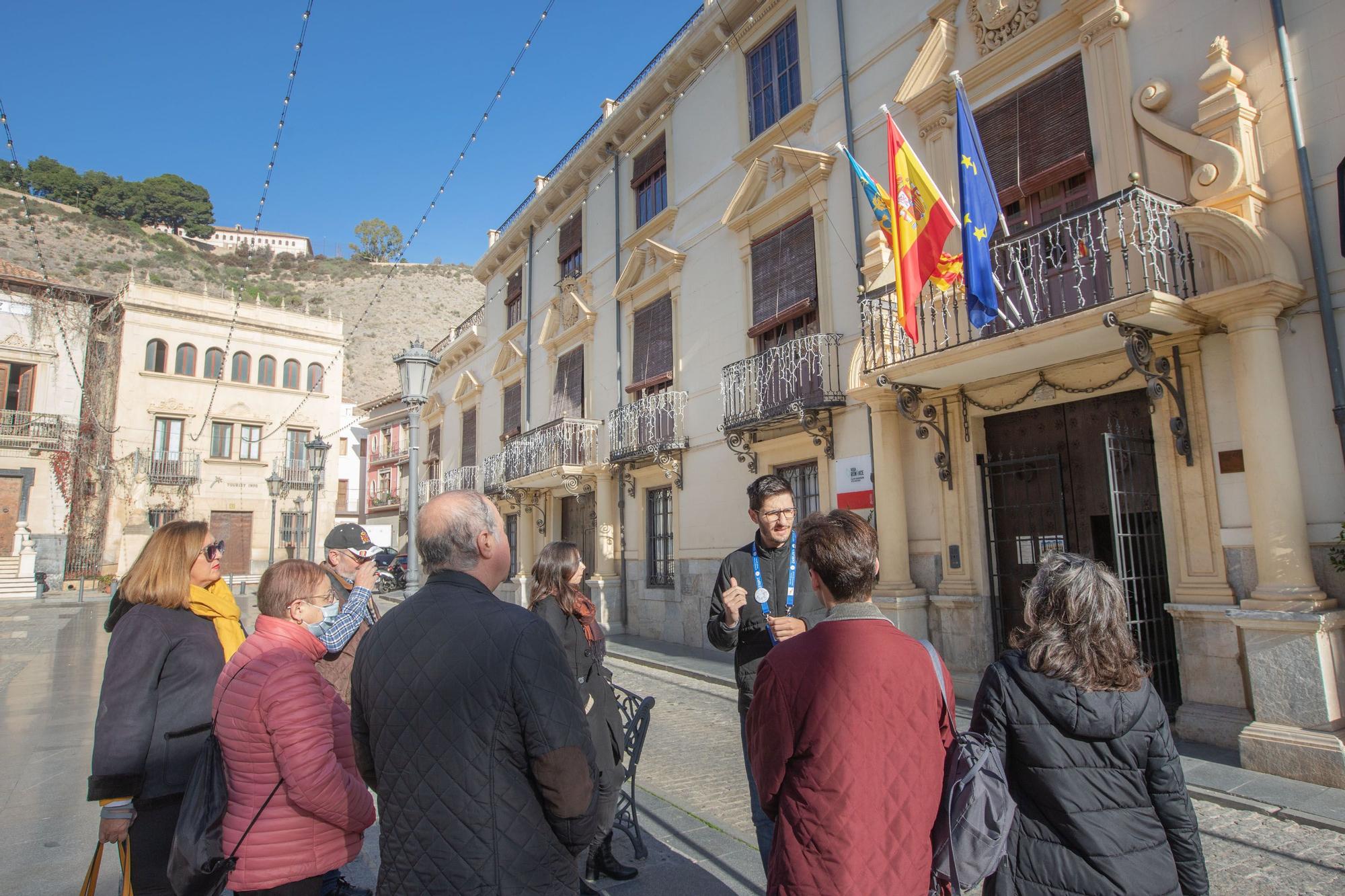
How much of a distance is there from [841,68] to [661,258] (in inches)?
186

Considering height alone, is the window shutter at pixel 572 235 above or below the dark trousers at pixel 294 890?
above

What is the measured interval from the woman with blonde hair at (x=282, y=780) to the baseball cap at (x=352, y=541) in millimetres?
2726

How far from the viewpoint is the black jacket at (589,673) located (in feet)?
12.1

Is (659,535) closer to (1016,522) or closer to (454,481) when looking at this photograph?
(1016,522)

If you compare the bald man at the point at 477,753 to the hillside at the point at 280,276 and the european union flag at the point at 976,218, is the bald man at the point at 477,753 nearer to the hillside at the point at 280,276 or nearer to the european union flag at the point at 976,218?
the european union flag at the point at 976,218

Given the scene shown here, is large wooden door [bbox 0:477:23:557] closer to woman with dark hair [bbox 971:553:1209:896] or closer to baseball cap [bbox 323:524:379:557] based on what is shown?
baseball cap [bbox 323:524:379:557]

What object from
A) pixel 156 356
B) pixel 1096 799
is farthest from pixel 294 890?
pixel 156 356

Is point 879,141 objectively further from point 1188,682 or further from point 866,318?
point 1188,682

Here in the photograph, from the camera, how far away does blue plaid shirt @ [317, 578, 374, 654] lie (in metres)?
3.45

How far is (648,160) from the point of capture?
49.9ft

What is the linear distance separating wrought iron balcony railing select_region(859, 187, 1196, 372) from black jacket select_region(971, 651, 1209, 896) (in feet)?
16.0

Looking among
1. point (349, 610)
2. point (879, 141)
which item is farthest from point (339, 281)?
point (349, 610)

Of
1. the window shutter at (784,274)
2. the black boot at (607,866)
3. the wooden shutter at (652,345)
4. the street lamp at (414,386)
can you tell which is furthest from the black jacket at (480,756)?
the wooden shutter at (652,345)

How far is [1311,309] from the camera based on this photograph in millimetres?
6035
